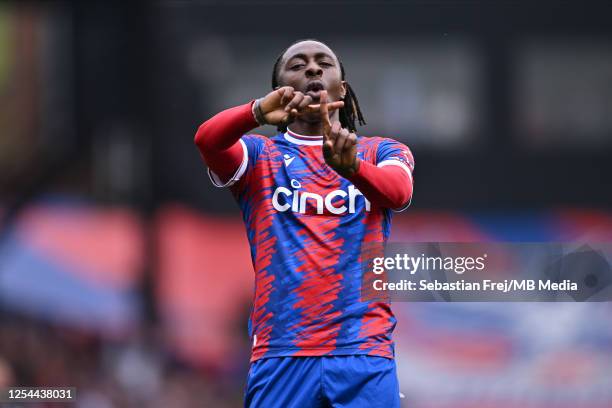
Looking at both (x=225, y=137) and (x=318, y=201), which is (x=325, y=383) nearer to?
(x=318, y=201)

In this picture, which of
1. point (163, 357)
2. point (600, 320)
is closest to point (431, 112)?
point (600, 320)

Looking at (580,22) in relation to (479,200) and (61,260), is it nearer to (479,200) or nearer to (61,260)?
(479,200)

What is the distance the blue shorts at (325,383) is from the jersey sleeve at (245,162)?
1.86 feet

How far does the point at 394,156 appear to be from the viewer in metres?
3.28

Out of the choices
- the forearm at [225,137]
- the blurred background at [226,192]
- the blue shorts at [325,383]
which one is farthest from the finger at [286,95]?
the blurred background at [226,192]

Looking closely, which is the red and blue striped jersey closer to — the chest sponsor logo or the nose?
the chest sponsor logo

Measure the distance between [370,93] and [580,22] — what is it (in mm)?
1487

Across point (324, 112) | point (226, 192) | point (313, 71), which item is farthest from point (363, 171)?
point (226, 192)

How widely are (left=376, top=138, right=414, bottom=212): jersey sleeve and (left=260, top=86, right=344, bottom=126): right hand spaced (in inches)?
12.6

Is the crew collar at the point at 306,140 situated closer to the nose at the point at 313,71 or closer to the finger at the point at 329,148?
the nose at the point at 313,71

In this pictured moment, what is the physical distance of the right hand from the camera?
2.97 meters

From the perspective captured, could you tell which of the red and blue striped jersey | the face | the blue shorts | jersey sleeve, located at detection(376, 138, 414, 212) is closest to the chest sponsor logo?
the red and blue striped jersey

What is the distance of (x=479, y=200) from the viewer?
684 centimetres

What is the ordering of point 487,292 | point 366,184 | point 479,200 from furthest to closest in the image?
point 479,200 → point 487,292 → point 366,184
